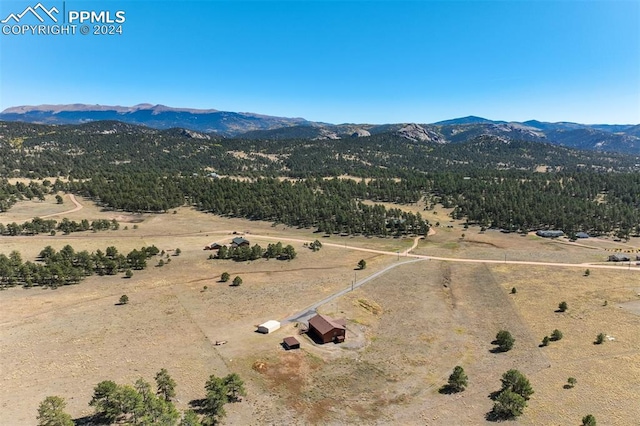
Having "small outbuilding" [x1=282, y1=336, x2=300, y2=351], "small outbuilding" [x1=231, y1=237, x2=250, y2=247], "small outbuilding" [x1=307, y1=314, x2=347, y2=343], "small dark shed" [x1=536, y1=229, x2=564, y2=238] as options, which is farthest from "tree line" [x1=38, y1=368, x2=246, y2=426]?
"small dark shed" [x1=536, y1=229, x2=564, y2=238]

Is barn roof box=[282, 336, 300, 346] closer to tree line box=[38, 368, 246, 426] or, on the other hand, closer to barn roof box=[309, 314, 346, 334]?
barn roof box=[309, 314, 346, 334]

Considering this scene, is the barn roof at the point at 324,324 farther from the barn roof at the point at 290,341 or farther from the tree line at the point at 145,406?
the tree line at the point at 145,406

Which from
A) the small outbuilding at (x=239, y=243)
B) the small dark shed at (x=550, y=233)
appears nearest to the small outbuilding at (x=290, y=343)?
the small outbuilding at (x=239, y=243)

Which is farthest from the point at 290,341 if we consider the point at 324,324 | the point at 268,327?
the point at 324,324

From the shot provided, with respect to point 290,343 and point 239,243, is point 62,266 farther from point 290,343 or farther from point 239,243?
point 290,343

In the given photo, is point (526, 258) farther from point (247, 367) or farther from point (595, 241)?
point (247, 367)
